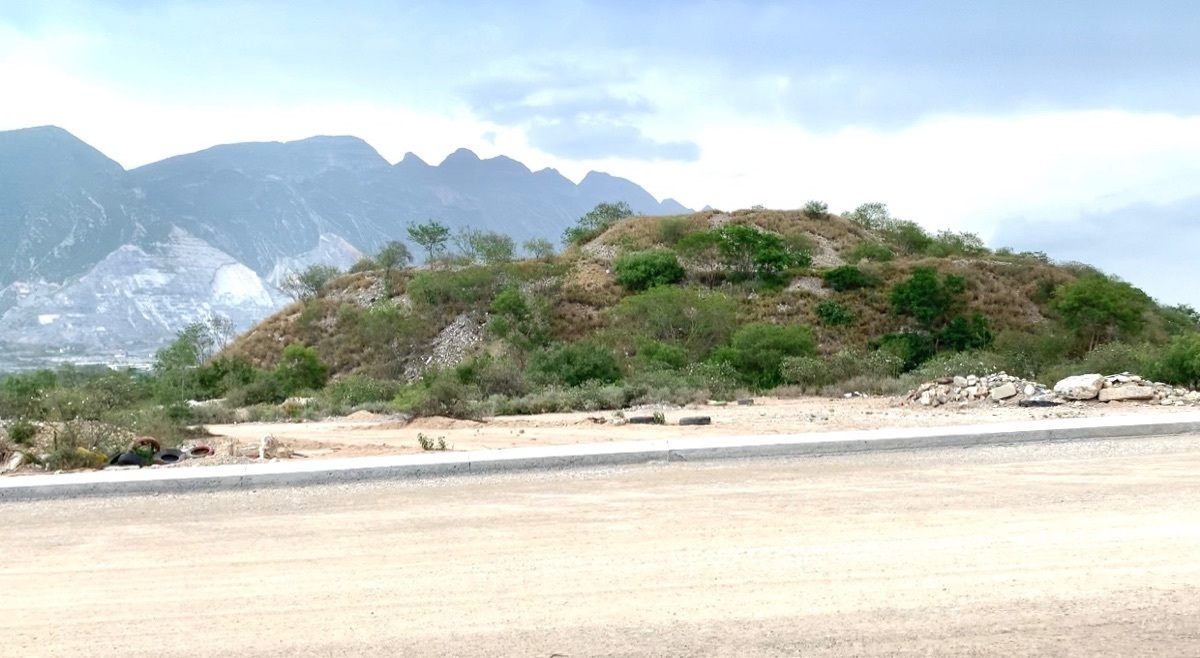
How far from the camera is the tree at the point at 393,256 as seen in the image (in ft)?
236

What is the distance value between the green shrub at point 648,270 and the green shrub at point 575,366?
963 inches

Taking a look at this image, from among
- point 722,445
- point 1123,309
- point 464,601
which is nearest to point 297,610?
point 464,601

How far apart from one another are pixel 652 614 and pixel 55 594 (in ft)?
12.7

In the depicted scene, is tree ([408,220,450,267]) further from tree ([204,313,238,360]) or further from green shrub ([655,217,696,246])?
green shrub ([655,217,696,246])

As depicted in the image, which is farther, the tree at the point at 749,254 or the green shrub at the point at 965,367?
the tree at the point at 749,254

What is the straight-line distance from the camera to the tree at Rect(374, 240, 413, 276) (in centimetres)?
7190

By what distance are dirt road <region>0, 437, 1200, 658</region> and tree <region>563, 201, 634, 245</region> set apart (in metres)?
72.0

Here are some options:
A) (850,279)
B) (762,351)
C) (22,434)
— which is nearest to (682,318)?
(762,351)

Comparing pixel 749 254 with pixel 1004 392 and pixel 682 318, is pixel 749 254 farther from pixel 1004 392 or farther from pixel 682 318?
pixel 1004 392

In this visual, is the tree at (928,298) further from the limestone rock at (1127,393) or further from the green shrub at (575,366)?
the limestone rock at (1127,393)

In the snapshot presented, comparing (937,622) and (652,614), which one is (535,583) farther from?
(937,622)

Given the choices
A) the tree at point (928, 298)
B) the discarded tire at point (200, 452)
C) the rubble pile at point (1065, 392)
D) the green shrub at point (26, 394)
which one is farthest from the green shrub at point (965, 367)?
the tree at point (928, 298)

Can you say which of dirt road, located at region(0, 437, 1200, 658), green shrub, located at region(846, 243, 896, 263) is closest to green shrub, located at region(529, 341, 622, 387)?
dirt road, located at region(0, 437, 1200, 658)

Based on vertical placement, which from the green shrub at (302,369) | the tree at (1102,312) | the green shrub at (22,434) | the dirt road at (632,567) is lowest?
the dirt road at (632,567)
